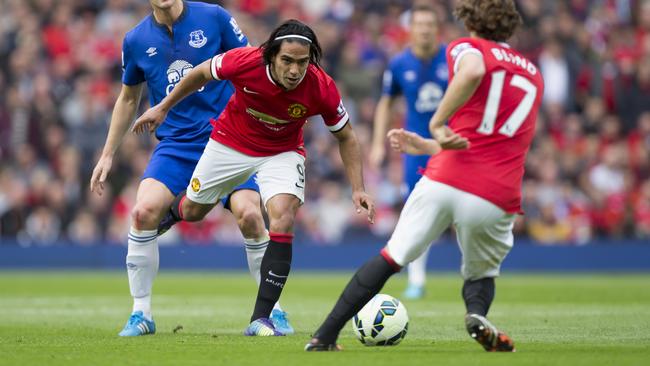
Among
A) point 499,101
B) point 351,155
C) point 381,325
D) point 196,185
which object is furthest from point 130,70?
point 499,101

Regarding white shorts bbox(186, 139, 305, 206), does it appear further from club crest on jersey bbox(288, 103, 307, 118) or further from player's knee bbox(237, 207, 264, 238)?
club crest on jersey bbox(288, 103, 307, 118)

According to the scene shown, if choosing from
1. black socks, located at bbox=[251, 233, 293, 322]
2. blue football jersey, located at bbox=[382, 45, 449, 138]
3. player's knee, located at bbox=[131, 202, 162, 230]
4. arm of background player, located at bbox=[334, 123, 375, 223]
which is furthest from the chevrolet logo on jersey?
blue football jersey, located at bbox=[382, 45, 449, 138]

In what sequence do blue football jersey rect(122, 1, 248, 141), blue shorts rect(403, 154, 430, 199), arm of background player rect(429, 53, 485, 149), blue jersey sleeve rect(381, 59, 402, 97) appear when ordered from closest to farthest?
arm of background player rect(429, 53, 485, 149) < blue football jersey rect(122, 1, 248, 141) < blue shorts rect(403, 154, 430, 199) < blue jersey sleeve rect(381, 59, 402, 97)

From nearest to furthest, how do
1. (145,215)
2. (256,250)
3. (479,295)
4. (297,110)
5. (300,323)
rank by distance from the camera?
(479,295)
(297,110)
(145,215)
(256,250)
(300,323)

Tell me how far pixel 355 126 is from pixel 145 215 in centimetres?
1247

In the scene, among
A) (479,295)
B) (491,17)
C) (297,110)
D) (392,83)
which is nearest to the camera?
(491,17)

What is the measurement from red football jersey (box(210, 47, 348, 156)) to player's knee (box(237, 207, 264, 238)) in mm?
658

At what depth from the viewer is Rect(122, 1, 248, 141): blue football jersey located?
31.0 ft

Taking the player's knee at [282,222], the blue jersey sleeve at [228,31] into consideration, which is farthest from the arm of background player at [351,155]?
the blue jersey sleeve at [228,31]

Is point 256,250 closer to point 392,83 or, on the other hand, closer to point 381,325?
point 381,325

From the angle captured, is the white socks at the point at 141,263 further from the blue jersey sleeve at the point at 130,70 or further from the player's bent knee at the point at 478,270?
the player's bent knee at the point at 478,270

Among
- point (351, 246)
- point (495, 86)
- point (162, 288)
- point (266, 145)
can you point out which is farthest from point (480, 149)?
point (351, 246)

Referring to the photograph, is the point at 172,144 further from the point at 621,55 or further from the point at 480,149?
the point at 621,55

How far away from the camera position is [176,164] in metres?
9.45
